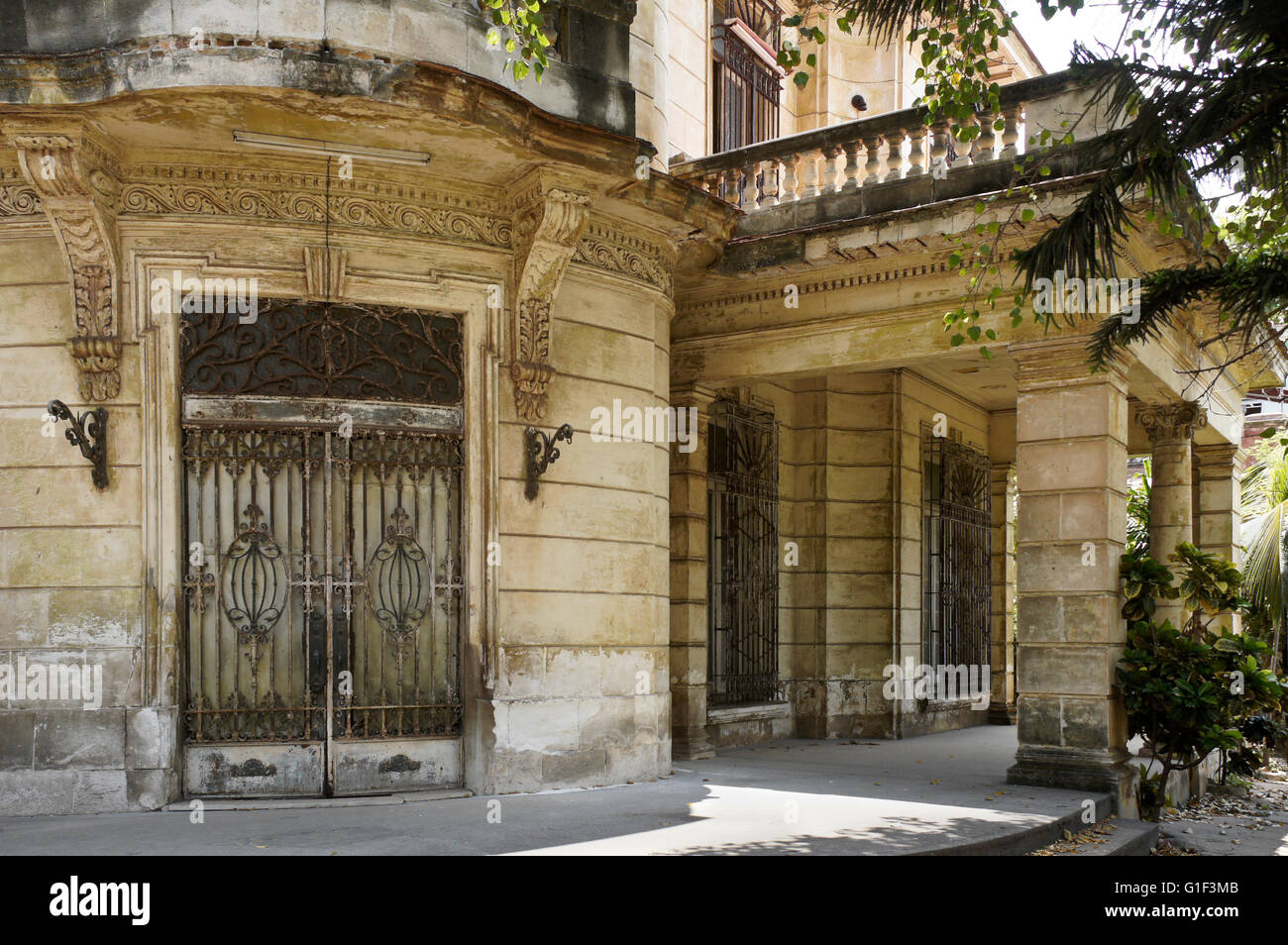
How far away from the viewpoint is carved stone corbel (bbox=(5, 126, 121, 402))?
7625mm

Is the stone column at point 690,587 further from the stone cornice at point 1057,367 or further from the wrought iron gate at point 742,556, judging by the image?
the stone cornice at point 1057,367

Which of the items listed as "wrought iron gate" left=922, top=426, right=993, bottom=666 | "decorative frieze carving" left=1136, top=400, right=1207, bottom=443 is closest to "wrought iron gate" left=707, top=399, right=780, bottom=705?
"wrought iron gate" left=922, top=426, right=993, bottom=666

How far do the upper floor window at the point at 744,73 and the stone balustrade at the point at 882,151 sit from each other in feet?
6.11

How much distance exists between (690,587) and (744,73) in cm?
628

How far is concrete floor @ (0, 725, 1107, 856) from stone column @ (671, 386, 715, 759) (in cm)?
139

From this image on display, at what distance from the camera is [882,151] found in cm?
1154

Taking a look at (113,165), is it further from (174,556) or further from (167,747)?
(167,747)

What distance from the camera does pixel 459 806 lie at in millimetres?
8242

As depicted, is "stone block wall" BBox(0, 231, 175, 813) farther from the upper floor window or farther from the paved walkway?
the paved walkway

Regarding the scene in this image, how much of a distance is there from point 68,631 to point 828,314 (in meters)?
6.73

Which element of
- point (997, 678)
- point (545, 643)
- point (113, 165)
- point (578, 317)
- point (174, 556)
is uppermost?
point (113, 165)

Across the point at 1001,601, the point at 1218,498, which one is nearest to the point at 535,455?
the point at 1218,498

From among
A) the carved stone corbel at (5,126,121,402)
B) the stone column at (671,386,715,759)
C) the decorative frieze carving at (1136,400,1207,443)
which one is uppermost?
the carved stone corbel at (5,126,121,402)

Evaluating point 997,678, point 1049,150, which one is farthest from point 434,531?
point 997,678
